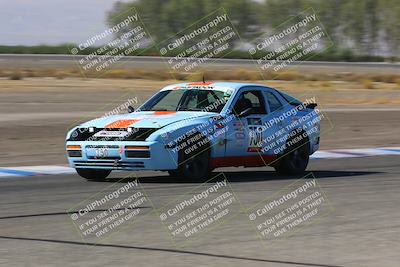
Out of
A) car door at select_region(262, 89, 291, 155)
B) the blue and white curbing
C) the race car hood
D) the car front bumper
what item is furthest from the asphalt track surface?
the blue and white curbing

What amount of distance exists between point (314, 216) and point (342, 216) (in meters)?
0.30

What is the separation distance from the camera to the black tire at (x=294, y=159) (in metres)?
14.4

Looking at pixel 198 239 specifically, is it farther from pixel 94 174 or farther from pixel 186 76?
pixel 186 76

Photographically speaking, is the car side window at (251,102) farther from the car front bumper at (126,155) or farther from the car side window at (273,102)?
the car front bumper at (126,155)

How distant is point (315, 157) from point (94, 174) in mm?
6235

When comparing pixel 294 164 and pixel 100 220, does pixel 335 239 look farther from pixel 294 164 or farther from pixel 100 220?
pixel 294 164

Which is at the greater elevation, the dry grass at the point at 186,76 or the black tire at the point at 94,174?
the black tire at the point at 94,174

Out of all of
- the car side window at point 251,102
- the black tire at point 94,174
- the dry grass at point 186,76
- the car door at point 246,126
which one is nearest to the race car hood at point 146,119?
the car door at point 246,126

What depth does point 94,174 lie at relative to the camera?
528 inches

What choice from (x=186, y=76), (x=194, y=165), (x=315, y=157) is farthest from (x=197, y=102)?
(x=186, y=76)

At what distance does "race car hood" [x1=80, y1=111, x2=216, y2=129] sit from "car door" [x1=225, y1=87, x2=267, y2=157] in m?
0.44

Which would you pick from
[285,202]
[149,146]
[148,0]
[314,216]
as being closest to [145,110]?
[149,146]

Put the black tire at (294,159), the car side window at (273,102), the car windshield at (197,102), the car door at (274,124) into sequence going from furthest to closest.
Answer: the black tire at (294,159)
the car side window at (273,102)
the car door at (274,124)
the car windshield at (197,102)

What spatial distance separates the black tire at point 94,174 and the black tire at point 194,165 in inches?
45.3
